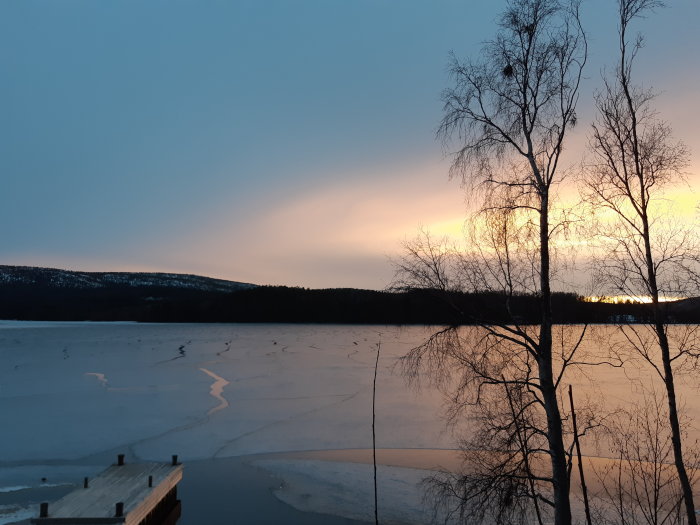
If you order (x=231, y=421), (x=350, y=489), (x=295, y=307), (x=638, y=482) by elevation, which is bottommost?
(x=350, y=489)

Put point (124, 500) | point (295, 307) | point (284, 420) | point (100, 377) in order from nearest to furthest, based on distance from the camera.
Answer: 1. point (124, 500)
2. point (284, 420)
3. point (100, 377)
4. point (295, 307)

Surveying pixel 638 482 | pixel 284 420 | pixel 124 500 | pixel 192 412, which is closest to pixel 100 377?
pixel 192 412

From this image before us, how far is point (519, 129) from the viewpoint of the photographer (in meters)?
6.04

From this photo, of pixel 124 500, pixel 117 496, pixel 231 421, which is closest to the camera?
pixel 124 500

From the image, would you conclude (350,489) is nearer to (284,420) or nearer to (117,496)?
(117,496)

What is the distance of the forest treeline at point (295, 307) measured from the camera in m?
5.89

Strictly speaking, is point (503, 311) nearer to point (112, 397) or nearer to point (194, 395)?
point (194, 395)

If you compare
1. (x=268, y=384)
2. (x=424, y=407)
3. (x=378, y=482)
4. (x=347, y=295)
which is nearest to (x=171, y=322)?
(x=347, y=295)

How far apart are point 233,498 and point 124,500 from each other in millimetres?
1666

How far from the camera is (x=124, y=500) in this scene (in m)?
6.62

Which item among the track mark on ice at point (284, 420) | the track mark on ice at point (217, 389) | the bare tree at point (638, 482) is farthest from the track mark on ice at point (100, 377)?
the bare tree at point (638, 482)

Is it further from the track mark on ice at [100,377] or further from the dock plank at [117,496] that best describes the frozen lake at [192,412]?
the dock plank at [117,496]

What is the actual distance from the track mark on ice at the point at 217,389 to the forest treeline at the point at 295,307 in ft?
19.8

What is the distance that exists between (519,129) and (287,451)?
729cm
